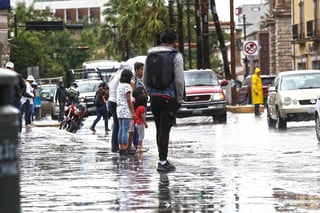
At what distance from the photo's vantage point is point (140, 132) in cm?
1819

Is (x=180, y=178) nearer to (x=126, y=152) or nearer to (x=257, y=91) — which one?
(x=126, y=152)

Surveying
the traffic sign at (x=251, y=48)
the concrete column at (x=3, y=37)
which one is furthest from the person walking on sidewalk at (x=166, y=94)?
the traffic sign at (x=251, y=48)

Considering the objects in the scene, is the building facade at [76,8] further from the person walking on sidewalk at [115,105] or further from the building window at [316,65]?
the person walking on sidewalk at [115,105]

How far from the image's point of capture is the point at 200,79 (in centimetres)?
3456

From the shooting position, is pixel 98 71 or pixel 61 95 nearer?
pixel 61 95

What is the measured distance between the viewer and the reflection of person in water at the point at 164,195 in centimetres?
966

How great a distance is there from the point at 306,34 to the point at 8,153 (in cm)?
6401

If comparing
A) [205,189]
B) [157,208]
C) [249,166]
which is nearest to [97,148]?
[249,166]

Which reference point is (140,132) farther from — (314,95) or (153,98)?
(314,95)

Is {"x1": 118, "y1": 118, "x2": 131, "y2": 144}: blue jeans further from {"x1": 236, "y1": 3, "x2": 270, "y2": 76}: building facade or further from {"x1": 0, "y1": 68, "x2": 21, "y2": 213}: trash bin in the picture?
{"x1": 236, "y1": 3, "x2": 270, "y2": 76}: building facade

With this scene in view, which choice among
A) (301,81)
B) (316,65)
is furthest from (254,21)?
(301,81)

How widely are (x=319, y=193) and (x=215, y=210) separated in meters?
1.75

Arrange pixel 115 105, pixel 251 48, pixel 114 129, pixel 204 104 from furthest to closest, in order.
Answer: pixel 251 48 < pixel 204 104 < pixel 115 105 < pixel 114 129

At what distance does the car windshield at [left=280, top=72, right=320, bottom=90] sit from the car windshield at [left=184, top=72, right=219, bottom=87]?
6.10 metres
